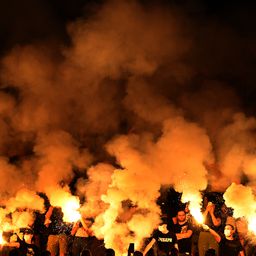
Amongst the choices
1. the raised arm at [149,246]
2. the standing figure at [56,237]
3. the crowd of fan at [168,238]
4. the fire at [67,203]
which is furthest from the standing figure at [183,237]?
the standing figure at [56,237]

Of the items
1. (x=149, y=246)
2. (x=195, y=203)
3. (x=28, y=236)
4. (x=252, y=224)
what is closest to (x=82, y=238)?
(x=28, y=236)

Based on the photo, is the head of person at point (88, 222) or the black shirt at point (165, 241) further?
the head of person at point (88, 222)

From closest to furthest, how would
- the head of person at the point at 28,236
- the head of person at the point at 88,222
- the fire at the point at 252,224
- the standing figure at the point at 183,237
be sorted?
the fire at the point at 252,224 < the standing figure at the point at 183,237 < the head of person at the point at 28,236 < the head of person at the point at 88,222

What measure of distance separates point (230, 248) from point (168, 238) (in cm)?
116

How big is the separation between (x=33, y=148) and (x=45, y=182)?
1.12 m

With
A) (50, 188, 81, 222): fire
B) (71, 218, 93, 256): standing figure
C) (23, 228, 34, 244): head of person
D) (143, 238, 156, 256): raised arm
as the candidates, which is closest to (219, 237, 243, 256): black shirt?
(143, 238, 156, 256): raised arm

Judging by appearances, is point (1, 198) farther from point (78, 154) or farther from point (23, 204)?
point (78, 154)

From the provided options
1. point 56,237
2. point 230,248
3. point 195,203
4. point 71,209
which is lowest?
point 230,248

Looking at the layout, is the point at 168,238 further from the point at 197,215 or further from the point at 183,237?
the point at 197,215

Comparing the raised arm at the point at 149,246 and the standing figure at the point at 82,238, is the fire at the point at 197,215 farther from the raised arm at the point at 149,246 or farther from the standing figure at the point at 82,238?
the standing figure at the point at 82,238

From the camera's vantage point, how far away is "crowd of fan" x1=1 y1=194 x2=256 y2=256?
8.45 meters

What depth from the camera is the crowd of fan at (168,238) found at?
27.7ft

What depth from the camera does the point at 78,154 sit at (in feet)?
41.1

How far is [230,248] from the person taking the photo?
27.2 feet
